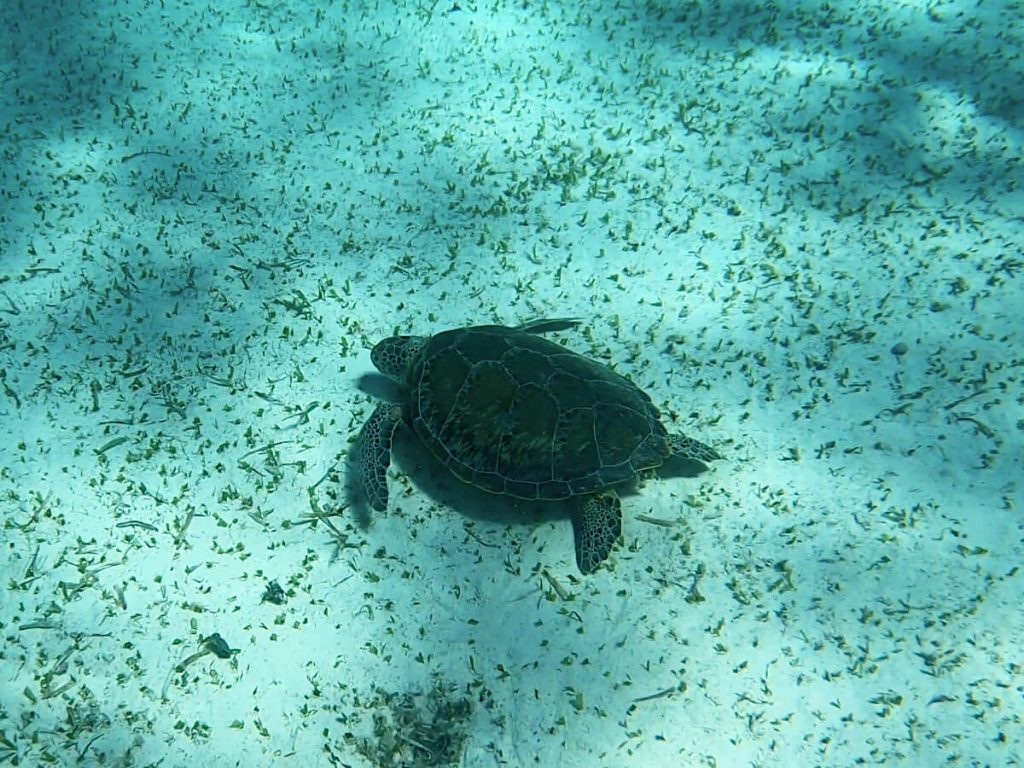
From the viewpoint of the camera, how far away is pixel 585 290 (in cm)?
468

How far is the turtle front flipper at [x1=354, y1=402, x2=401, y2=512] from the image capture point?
11.6 ft

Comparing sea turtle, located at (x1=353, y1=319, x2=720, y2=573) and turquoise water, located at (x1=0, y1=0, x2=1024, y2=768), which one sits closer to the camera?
turquoise water, located at (x1=0, y1=0, x2=1024, y2=768)

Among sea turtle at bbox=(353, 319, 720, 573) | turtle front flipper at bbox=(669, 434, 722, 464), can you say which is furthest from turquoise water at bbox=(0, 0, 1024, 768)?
sea turtle at bbox=(353, 319, 720, 573)

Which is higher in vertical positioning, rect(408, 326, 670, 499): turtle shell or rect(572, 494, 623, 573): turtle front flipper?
rect(408, 326, 670, 499): turtle shell

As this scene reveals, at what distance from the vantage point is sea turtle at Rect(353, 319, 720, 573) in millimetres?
3377

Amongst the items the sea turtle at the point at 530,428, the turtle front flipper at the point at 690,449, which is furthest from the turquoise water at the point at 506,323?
the sea turtle at the point at 530,428

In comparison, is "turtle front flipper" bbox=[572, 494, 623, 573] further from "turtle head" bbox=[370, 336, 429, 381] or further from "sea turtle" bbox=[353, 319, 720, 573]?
"turtle head" bbox=[370, 336, 429, 381]

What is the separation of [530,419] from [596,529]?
2.38 ft

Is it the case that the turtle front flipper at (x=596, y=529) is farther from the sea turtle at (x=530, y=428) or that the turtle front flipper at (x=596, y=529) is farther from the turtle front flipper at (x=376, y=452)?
the turtle front flipper at (x=376, y=452)

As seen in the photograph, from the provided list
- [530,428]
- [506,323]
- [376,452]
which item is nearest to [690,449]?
[530,428]

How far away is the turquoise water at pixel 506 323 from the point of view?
9.79ft

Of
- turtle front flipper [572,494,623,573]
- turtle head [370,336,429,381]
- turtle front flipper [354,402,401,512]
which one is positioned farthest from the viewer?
turtle head [370,336,429,381]

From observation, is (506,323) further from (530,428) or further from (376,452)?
(376,452)

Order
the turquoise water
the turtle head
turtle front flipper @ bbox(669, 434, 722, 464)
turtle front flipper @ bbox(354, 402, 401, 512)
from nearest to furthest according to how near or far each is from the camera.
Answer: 1. the turquoise water
2. turtle front flipper @ bbox(354, 402, 401, 512)
3. turtle front flipper @ bbox(669, 434, 722, 464)
4. the turtle head
